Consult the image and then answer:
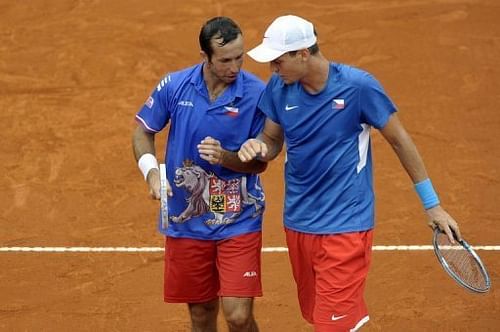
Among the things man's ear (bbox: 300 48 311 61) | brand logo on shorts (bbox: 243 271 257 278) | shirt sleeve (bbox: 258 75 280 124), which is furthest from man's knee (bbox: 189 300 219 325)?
man's ear (bbox: 300 48 311 61)

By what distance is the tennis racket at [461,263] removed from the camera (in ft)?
22.2

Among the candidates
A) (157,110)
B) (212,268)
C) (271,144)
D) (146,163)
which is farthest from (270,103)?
(212,268)

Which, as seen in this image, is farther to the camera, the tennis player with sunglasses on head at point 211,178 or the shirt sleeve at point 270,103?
the tennis player with sunglasses on head at point 211,178

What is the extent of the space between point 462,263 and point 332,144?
114 cm

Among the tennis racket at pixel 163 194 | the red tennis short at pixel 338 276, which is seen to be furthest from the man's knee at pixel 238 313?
the tennis racket at pixel 163 194

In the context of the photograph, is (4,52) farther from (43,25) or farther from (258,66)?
(258,66)

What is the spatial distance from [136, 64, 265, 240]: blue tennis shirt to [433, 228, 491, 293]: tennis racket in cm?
124

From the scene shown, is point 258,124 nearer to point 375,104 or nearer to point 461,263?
point 375,104

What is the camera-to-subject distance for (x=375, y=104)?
6.65 m

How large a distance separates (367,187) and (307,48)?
0.95 m

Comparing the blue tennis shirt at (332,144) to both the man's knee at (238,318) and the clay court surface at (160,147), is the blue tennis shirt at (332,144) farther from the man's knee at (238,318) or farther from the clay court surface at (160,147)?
the clay court surface at (160,147)

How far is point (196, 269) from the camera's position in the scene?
748cm

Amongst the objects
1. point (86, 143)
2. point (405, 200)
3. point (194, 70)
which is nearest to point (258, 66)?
point (86, 143)

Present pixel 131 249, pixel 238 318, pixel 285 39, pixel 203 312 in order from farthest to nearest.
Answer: pixel 131 249 → pixel 203 312 → pixel 238 318 → pixel 285 39
